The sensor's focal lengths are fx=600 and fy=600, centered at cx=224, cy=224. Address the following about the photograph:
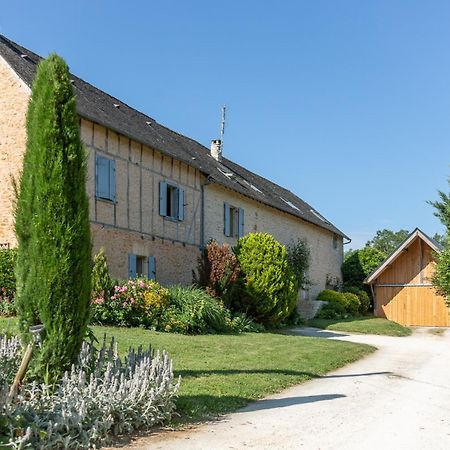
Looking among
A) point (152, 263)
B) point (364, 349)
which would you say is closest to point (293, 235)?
point (152, 263)

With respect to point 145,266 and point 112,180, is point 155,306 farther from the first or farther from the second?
point 112,180

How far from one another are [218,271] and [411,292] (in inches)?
519

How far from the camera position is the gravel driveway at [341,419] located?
547 centimetres

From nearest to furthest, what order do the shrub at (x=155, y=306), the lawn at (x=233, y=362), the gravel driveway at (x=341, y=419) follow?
the gravel driveway at (x=341, y=419) < the lawn at (x=233, y=362) < the shrub at (x=155, y=306)

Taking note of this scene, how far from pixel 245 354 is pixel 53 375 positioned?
604 cm

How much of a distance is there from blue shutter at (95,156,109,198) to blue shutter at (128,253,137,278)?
79.7 inches

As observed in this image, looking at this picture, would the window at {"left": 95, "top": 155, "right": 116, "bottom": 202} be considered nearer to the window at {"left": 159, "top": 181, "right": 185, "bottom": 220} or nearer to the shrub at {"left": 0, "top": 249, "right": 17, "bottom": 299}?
the shrub at {"left": 0, "top": 249, "right": 17, "bottom": 299}

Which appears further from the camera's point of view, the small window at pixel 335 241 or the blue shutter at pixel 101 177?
the small window at pixel 335 241

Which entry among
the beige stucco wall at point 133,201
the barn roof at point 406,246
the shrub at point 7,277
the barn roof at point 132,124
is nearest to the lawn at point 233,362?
the shrub at point 7,277

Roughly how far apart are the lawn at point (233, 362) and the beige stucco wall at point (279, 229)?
7109 millimetres

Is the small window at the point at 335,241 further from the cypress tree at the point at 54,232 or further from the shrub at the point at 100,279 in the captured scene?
the cypress tree at the point at 54,232

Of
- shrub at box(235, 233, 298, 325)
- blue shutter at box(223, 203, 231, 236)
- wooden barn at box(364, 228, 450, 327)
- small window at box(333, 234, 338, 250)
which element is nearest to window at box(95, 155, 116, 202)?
shrub at box(235, 233, 298, 325)

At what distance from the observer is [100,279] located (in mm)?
14195

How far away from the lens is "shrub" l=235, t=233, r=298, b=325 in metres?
18.7
